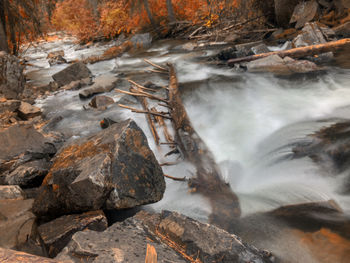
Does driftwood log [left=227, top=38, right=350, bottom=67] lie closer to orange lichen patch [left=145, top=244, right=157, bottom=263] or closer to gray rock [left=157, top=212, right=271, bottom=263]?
gray rock [left=157, top=212, right=271, bottom=263]

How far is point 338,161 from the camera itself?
3.19m

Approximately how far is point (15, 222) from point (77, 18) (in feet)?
91.4

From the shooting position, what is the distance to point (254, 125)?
4492mm

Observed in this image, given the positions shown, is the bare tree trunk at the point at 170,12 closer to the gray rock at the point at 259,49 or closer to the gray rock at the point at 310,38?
the gray rock at the point at 259,49

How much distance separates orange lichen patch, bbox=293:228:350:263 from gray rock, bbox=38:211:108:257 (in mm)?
1912

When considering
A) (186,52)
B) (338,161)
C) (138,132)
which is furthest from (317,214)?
(186,52)

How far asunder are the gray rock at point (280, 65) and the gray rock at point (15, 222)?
5.99 meters

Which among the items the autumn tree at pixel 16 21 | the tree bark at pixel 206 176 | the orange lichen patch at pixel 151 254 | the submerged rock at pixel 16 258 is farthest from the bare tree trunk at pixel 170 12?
the submerged rock at pixel 16 258

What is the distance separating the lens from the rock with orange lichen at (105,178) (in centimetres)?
260

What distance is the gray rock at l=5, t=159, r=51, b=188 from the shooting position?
3.46m

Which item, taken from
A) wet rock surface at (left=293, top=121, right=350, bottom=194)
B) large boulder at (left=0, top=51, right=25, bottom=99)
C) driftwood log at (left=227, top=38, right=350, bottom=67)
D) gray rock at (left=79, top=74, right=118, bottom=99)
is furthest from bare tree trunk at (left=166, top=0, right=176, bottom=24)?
wet rock surface at (left=293, top=121, right=350, bottom=194)

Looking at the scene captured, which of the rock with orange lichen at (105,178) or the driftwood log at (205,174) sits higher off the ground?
the rock with orange lichen at (105,178)

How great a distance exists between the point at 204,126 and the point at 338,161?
2152 mm

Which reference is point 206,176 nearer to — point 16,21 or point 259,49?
point 259,49
